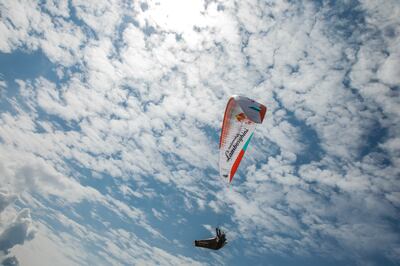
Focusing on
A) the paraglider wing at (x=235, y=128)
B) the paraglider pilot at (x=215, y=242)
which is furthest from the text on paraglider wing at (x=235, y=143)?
the paraglider pilot at (x=215, y=242)

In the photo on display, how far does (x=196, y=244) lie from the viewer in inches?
620

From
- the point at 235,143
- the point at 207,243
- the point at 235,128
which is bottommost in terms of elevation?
the point at 207,243

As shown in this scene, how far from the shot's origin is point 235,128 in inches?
635

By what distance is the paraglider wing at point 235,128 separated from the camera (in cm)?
1551

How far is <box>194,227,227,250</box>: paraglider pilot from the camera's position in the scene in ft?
49.2

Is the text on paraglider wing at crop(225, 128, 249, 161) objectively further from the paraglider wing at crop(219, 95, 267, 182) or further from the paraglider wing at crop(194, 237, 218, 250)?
the paraglider wing at crop(194, 237, 218, 250)

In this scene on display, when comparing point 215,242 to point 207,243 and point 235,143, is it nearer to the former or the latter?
point 207,243

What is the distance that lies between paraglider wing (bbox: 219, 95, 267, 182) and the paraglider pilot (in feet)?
11.5

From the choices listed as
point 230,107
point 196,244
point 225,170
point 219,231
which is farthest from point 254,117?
point 196,244

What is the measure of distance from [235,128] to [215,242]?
297 inches

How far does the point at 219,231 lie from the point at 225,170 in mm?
3874

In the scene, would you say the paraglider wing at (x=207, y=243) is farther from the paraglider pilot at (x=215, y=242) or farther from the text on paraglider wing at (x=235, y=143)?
the text on paraglider wing at (x=235, y=143)

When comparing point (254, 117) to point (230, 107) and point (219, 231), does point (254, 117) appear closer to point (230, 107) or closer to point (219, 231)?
point (230, 107)

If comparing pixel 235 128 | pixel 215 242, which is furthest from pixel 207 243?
pixel 235 128
